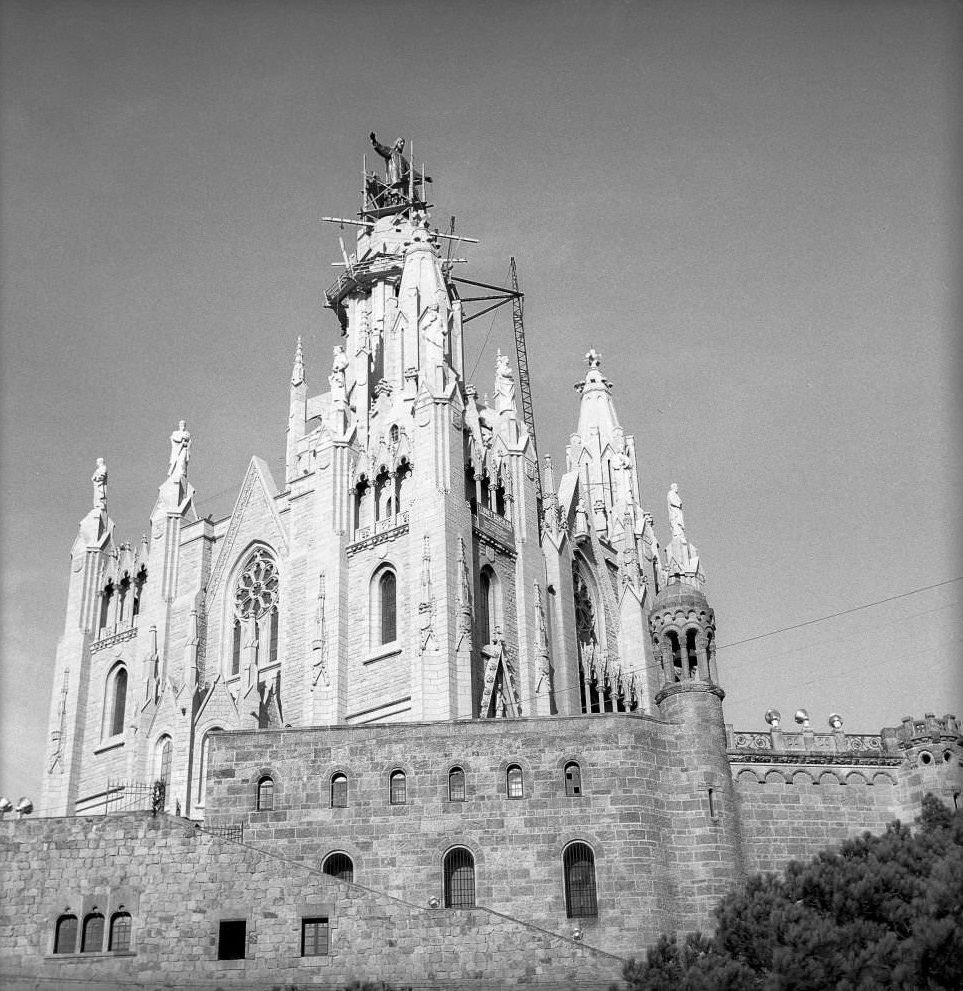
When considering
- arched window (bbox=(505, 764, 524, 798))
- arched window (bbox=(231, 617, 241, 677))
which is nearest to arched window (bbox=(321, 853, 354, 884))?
arched window (bbox=(505, 764, 524, 798))

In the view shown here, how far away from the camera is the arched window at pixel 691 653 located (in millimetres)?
40281

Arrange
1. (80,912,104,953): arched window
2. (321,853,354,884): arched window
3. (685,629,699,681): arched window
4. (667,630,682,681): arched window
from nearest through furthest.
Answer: (80,912,104,953): arched window < (321,853,354,884): arched window < (685,629,699,681): arched window < (667,630,682,681): arched window

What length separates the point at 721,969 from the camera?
27.5 metres

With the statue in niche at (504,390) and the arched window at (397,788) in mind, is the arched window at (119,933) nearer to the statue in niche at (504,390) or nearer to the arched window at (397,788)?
the arched window at (397,788)

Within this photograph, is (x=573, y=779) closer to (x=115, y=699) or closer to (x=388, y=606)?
(x=388, y=606)

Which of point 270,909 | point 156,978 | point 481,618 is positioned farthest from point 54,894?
point 481,618

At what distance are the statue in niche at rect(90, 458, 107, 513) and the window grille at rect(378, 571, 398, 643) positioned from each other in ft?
66.0

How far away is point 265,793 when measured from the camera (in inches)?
1469

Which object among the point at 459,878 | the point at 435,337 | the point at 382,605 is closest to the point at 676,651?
the point at 459,878

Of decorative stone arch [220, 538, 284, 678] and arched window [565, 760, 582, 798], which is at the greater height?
decorative stone arch [220, 538, 284, 678]

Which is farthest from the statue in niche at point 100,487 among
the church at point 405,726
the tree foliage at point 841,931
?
the tree foliage at point 841,931

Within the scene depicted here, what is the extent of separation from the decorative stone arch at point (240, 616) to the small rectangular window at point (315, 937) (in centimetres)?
2309

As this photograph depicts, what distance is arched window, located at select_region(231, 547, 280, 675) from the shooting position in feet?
185

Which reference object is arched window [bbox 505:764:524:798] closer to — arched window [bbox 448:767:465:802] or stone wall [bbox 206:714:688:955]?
stone wall [bbox 206:714:688:955]
